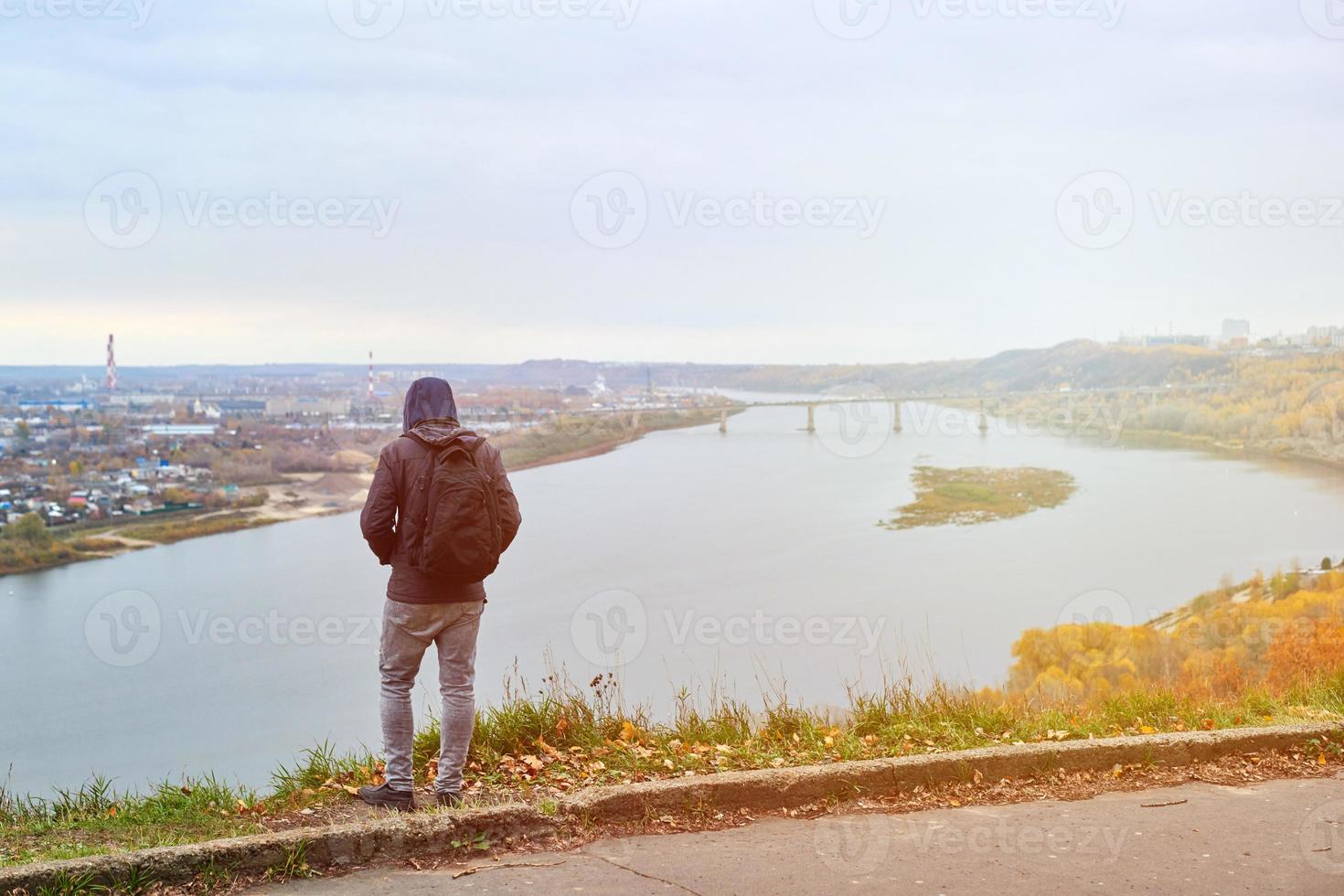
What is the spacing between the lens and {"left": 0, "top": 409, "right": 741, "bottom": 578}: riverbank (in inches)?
1390

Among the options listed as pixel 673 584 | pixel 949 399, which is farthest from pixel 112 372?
pixel 949 399

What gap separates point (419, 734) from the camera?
15.3 ft

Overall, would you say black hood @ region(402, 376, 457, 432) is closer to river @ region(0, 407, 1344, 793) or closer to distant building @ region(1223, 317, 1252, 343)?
river @ region(0, 407, 1344, 793)

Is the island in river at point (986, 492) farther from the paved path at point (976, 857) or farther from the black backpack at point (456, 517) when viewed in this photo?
the black backpack at point (456, 517)

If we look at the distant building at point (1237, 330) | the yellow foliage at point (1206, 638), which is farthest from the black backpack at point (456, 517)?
the distant building at point (1237, 330)

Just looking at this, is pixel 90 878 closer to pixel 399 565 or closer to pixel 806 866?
pixel 399 565

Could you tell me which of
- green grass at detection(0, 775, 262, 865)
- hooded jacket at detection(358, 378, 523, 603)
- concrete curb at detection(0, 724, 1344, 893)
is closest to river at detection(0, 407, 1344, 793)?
green grass at detection(0, 775, 262, 865)

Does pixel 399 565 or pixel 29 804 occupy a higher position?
pixel 399 565

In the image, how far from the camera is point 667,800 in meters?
3.65

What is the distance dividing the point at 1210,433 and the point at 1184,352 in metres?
5.53

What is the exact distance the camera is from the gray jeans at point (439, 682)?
3.79 meters

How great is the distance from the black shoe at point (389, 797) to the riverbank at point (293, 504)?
30.9 metres

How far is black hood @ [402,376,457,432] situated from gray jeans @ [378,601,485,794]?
0.62 metres

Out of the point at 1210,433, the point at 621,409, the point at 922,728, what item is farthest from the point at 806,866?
the point at 1210,433
